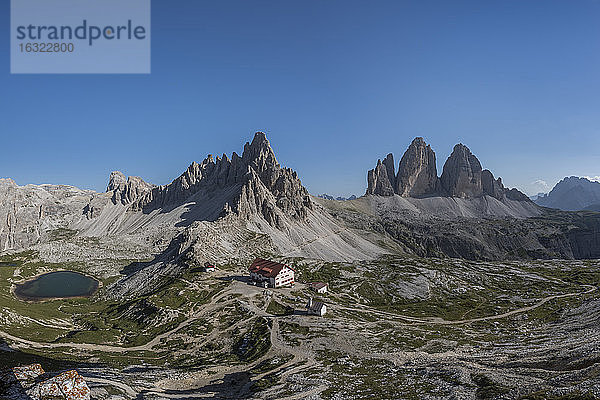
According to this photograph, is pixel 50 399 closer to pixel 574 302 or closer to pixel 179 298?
pixel 179 298

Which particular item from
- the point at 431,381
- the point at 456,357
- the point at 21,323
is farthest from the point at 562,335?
the point at 21,323

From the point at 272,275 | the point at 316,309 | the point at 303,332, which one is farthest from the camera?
the point at 272,275

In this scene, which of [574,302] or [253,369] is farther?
[574,302]

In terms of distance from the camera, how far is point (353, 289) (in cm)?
14250

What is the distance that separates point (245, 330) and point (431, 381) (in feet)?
189

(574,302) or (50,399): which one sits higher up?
(50,399)

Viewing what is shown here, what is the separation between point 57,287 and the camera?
171500mm

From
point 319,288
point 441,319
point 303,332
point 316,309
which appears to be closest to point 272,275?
point 319,288

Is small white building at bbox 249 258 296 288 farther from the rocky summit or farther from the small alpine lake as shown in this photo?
the small alpine lake

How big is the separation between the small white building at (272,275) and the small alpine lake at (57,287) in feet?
309

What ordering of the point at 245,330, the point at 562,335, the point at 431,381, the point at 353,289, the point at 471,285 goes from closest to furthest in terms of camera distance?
the point at 431,381 < the point at 562,335 < the point at 245,330 < the point at 353,289 < the point at 471,285

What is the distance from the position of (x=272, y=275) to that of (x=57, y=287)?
430ft

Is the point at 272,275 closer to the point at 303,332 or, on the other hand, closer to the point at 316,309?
the point at 316,309

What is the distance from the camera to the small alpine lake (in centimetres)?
15779
